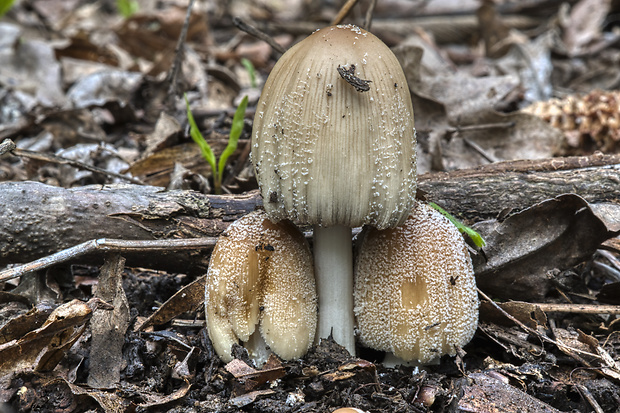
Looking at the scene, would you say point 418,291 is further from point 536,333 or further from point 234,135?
point 234,135

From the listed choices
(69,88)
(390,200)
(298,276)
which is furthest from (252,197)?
(69,88)

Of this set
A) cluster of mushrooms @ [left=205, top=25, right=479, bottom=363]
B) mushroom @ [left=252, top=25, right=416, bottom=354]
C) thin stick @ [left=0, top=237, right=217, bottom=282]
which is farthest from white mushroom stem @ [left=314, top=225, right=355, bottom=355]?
thin stick @ [left=0, top=237, right=217, bottom=282]

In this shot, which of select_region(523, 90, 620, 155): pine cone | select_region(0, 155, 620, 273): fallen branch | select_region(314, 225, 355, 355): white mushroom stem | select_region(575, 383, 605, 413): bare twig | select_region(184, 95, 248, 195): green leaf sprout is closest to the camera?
select_region(575, 383, 605, 413): bare twig

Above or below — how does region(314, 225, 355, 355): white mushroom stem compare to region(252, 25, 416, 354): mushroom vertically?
below

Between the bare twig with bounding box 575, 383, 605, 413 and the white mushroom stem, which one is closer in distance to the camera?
the bare twig with bounding box 575, 383, 605, 413

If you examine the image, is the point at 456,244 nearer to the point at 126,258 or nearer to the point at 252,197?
the point at 252,197

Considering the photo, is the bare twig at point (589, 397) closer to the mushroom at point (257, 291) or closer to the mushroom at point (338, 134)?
the mushroom at point (338, 134)

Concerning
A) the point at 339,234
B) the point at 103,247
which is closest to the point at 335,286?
the point at 339,234

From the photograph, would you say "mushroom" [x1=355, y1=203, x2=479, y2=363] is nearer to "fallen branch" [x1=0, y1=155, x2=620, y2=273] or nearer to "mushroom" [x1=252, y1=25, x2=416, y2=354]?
"mushroom" [x1=252, y1=25, x2=416, y2=354]

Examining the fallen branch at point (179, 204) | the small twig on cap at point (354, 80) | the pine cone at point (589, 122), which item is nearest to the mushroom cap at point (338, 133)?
the small twig on cap at point (354, 80)
